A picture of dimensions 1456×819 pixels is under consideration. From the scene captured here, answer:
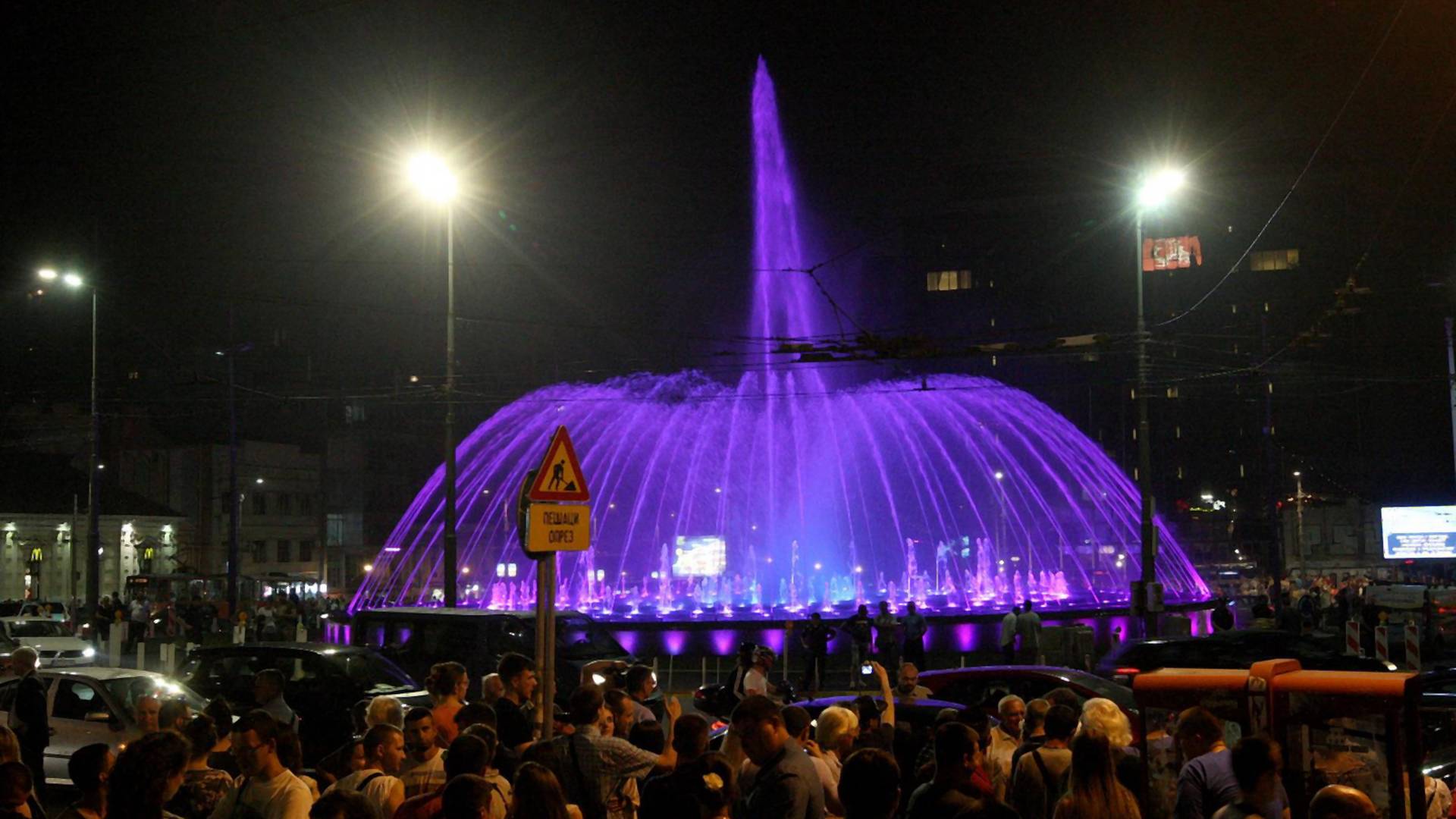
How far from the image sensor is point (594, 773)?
710 centimetres

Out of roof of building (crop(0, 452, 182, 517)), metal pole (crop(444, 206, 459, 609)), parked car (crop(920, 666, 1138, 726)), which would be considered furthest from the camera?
roof of building (crop(0, 452, 182, 517))

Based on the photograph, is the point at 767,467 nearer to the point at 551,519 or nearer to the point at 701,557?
the point at 701,557

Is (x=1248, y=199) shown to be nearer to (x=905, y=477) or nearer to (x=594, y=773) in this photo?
(x=905, y=477)

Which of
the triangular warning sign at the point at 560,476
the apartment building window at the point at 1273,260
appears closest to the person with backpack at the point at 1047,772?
the triangular warning sign at the point at 560,476

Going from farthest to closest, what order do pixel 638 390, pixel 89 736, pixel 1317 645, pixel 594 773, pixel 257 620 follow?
1. pixel 638 390
2. pixel 257 620
3. pixel 1317 645
4. pixel 89 736
5. pixel 594 773

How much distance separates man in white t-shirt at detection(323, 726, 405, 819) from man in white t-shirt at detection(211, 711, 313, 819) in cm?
22

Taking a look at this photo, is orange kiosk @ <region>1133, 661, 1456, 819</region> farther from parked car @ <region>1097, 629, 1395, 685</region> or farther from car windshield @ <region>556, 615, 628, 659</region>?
car windshield @ <region>556, 615, 628, 659</region>

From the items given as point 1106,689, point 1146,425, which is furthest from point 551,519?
point 1146,425

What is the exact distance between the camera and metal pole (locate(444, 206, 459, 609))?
26.7 m

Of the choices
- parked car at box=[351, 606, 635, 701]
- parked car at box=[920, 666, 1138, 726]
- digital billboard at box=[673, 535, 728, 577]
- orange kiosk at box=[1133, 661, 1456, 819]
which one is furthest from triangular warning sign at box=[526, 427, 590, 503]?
digital billboard at box=[673, 535, 728, 577]

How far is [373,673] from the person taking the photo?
15.7 metres

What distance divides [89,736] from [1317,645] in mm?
17565

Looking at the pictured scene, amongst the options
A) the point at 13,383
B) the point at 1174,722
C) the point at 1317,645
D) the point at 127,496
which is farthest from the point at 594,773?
the point at 13,383

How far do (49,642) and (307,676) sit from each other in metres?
17.5
